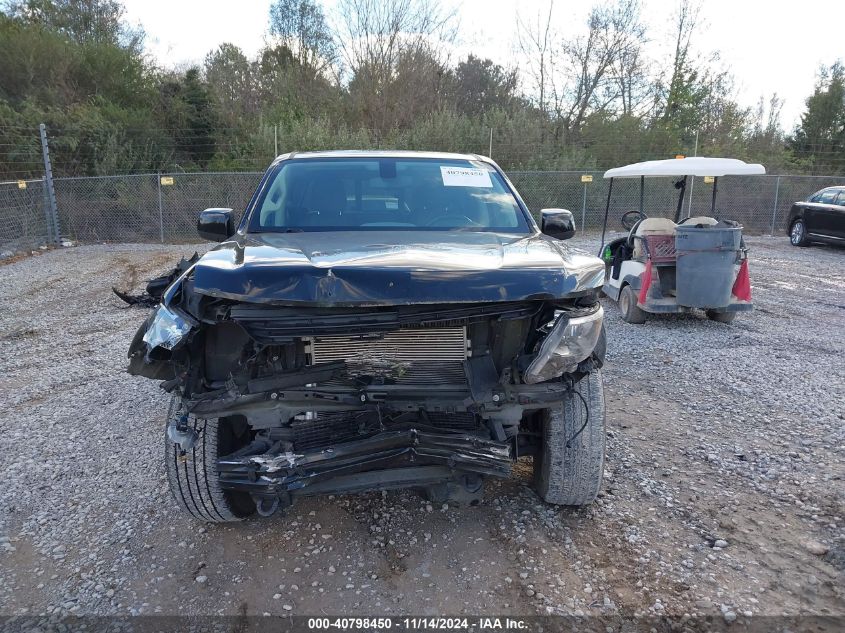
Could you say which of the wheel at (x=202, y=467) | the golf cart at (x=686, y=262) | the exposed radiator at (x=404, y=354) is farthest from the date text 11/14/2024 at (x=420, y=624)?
the golf cart at (x=686, y=262)

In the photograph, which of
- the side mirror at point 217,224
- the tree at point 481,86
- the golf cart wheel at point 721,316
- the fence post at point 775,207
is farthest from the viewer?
the tree at point 481,86

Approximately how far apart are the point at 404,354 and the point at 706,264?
513 centimetres

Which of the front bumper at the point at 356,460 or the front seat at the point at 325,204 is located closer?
the front bumper at the point at 356,460

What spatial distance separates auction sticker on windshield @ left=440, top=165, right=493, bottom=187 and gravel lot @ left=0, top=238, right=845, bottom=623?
1.84 m

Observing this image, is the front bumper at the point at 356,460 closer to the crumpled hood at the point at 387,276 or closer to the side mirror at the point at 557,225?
the crumpled hood at the point at 387,276

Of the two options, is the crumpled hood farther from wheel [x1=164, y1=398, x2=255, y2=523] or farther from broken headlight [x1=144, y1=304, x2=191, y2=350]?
wheel [x1=164, y1=398, x2=255, y2=523]

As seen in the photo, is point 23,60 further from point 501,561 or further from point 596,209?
point 501,561

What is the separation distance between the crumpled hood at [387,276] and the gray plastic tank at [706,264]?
432 cm

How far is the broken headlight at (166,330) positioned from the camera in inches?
95.4

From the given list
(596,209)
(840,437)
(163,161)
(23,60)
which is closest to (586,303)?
(840,437)

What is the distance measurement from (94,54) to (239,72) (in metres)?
4.66

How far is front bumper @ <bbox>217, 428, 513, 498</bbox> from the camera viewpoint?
2479 mm

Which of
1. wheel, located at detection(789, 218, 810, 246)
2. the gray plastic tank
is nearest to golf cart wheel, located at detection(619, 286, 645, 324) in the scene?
the gray plastic tank

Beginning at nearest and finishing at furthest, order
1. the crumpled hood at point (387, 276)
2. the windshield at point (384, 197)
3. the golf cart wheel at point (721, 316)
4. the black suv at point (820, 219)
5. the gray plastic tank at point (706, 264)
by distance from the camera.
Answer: the crumpled hood at point (387, 276)
the windshield at point (384, 197)
the gray plastic tank at point (706, 264)
the golf cart wheel at point (721, 316)
the black suv at point (820, 219)
